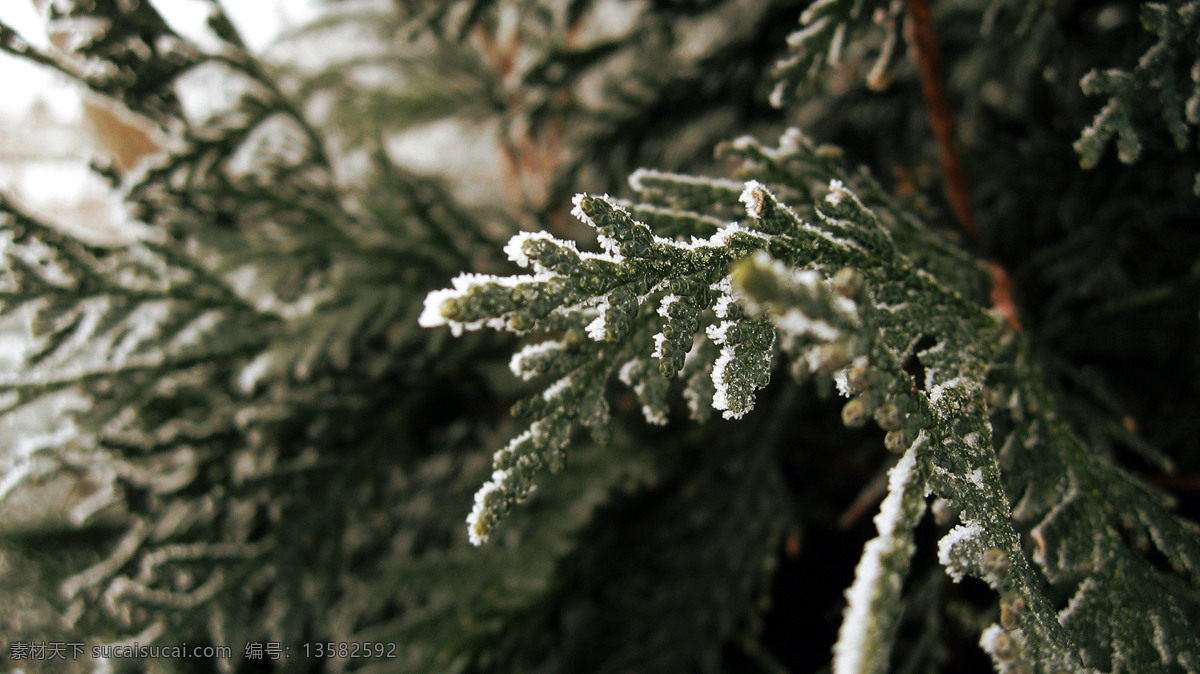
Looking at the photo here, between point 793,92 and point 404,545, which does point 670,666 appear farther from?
point 793,92

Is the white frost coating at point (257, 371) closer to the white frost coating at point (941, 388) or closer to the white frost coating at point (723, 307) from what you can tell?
the white frost coating at point (723, 307)

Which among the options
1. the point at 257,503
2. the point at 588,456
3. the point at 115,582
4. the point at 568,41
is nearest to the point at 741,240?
the point at 588,456

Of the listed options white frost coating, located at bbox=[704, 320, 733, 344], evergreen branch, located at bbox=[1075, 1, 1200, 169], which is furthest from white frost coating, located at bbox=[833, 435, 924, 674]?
evergreen branch, located at bbox=[1075, 1, 1200, 169]

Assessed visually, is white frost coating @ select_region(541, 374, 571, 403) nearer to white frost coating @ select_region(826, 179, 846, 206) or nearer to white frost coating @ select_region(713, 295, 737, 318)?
white frost coating @ select_region(713, 295, 737, 318)

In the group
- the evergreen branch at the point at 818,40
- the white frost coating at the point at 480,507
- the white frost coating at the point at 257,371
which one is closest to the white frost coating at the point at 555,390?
the white frost coating at the point at 480,507

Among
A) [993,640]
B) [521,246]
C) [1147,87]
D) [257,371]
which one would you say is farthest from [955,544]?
[257,371]
